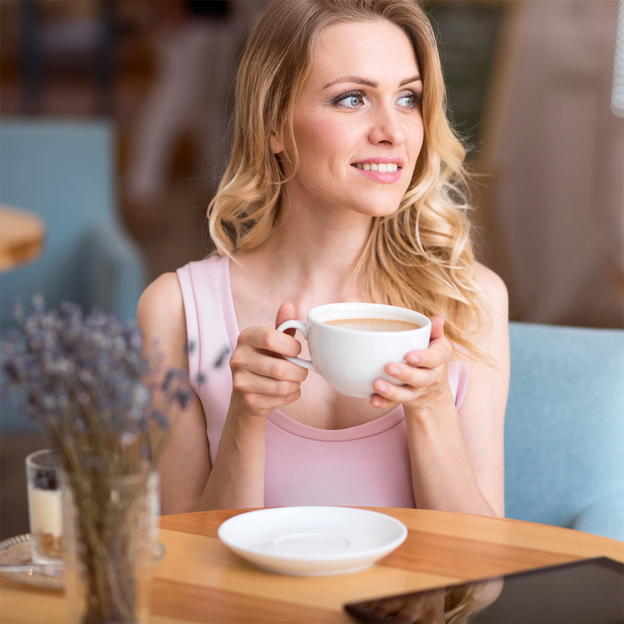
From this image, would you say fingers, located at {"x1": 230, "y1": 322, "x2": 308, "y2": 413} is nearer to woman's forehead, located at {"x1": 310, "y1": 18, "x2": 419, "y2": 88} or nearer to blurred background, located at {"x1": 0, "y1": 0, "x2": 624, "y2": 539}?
woman's forehead, located at {"x1": 310, "y1": 18, "x2": 419, "y2": 88}

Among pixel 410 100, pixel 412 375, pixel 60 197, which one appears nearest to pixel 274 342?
pixel 412 375

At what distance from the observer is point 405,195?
1.36 meters

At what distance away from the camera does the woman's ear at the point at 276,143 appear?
4.23 feet

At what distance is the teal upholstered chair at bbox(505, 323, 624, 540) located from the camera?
52.1 inches

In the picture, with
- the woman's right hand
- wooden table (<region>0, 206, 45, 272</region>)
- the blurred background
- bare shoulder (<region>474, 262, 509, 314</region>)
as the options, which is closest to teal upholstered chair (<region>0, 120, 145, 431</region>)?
the blurred background

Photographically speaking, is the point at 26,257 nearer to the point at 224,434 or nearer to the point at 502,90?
the point at 224,434

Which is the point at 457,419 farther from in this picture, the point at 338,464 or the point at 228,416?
the point at 228,416

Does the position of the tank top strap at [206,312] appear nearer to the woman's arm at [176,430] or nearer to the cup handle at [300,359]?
the woman's arm at [176,430]

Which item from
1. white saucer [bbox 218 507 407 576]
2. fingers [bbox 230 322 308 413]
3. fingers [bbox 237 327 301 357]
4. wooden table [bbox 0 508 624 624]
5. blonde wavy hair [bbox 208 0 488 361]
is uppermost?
blonde wavy hair [bbox 208 0 488 361]

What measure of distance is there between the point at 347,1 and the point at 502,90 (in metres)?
2.95

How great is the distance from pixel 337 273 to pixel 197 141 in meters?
5.40

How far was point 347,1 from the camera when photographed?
1.23 metres

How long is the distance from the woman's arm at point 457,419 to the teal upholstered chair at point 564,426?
0.34 ft

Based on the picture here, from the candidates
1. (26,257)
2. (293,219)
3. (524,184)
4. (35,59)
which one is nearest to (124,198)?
(35,59)
